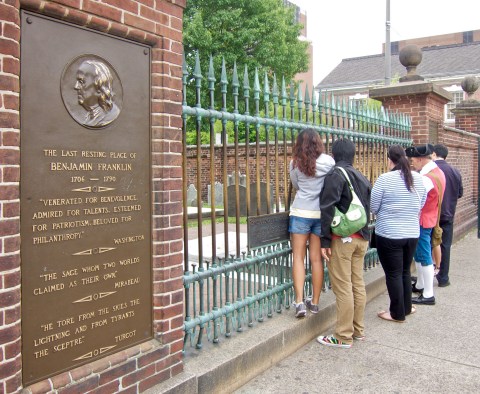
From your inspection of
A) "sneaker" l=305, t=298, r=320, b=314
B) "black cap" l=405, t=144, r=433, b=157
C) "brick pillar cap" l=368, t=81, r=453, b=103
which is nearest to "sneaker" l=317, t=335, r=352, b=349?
"sneaker" l=305, t=298, r=320, b=314

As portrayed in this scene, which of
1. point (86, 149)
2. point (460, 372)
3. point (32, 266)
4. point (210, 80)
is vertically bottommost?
point (460, 372)

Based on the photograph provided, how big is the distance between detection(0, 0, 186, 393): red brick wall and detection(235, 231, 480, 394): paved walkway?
95 centimetres

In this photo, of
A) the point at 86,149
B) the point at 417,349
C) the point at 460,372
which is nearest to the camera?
the point at 86,149

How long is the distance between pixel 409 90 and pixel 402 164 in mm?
3435

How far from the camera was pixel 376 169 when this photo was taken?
6.30 meters

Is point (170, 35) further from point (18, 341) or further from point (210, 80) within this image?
point (18, 341)

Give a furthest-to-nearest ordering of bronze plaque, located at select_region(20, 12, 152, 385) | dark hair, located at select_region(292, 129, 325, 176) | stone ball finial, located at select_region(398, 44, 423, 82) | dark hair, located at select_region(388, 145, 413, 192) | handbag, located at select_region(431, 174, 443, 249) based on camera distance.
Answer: stone ball finial, located at select_region(398, 44, 423, 82)
handbag, located at select_region(431, 174, 443, 249)
dark hair, located at select_region(388, 145, 413, 192)
dark hair, located at select_region(292, 129, 325, 176)
bronze plaque, located at select_region(20, 12, 152, 385)

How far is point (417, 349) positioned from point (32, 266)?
3306mm

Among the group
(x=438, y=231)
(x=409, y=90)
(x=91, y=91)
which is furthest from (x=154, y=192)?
(x=409, y=90)

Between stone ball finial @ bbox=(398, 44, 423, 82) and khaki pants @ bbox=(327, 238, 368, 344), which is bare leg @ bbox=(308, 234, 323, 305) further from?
stone ball finial @ bbox=(398, 44, 423, 82)

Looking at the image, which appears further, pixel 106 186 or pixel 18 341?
pixel 106 186

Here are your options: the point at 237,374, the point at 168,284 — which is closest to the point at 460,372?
the point at 237,374

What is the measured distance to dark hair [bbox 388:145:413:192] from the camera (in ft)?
15.1

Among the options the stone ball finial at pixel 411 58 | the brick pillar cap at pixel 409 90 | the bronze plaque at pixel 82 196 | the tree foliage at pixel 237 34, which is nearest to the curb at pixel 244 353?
the bronze plaque at pixel 82 196
